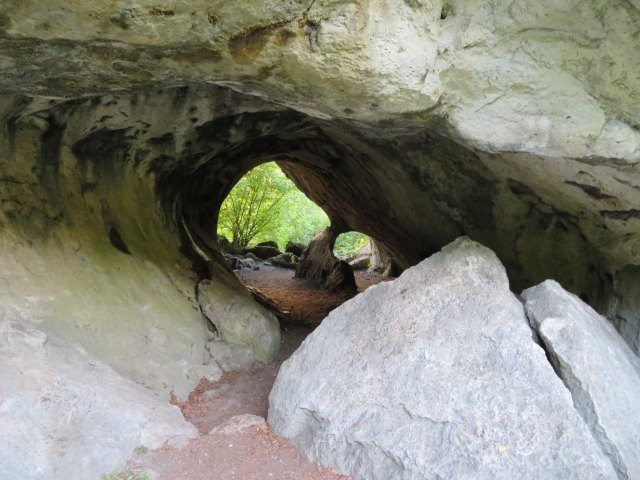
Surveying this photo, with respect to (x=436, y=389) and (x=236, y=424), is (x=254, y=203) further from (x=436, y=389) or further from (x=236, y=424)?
(x=436, y=389)

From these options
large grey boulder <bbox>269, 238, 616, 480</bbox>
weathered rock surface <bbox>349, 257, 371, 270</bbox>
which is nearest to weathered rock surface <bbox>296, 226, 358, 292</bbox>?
weathered rock surface <bbox>349, 257, 371, 270</bbox>

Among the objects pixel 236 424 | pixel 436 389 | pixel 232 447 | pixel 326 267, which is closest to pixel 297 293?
pixel 326 267

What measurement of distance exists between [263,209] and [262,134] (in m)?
9.48

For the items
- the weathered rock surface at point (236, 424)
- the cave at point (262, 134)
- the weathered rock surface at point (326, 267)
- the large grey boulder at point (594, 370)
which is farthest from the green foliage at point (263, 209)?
the large grey boulder at point (594, 370)

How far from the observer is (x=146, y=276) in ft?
18.2

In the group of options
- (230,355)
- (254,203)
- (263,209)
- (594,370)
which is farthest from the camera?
(263,209)

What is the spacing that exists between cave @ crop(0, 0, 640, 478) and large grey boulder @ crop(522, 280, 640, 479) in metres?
1.12

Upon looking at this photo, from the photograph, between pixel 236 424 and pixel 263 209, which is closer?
pixel 236 424

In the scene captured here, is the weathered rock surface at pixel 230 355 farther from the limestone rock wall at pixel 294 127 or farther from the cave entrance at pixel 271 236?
the cave entrance at pixel 271 236

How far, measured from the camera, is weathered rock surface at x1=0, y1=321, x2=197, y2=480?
3000 mm

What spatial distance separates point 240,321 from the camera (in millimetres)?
6152

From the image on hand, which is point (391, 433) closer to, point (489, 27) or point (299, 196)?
point (489, 27)

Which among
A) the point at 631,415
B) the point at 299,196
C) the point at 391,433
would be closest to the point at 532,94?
the point at 631,415

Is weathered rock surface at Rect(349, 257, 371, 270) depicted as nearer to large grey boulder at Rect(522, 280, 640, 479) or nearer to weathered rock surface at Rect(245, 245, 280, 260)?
weathered rock surface at Rect(245, 245, 280, 260)
